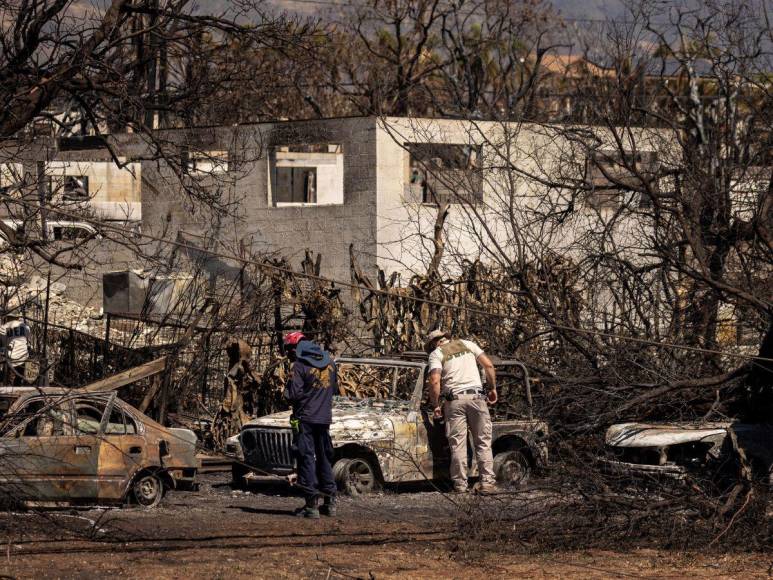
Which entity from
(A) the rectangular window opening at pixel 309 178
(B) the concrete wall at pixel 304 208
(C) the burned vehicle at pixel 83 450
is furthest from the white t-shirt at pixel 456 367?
(A) the rectangular window opening at pixel 309 178

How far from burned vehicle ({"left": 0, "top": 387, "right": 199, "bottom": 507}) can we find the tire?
735mm

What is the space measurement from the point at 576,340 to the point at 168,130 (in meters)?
12.4

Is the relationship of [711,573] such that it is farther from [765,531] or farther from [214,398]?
[214,398]

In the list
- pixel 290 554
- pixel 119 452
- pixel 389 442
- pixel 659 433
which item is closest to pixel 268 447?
pixel 389 442

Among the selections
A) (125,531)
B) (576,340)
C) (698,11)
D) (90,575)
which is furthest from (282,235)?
(90,575)

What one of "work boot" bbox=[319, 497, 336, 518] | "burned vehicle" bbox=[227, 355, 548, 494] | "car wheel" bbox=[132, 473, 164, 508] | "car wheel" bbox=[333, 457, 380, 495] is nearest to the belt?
"burned vehicle" bbox=[227, 355, 548, 494]

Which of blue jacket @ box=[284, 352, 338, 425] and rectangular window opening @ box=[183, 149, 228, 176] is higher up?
rectangular window opening @ box=[183, 149, 228, 176]

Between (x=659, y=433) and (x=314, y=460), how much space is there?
325 centimetres

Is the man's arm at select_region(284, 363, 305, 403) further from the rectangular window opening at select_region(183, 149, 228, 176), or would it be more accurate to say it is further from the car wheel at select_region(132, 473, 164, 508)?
the rectangular window opening at select_region(183, 149, 228, 176)

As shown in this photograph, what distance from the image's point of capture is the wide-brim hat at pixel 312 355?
10883mm

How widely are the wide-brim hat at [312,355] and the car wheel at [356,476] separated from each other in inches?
56.7

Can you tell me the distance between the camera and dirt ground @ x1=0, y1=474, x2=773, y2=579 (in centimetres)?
795

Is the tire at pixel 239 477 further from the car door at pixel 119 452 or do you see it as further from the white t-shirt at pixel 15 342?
the white t-shirt at pixel 15 342

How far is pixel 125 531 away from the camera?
927 centimetres
